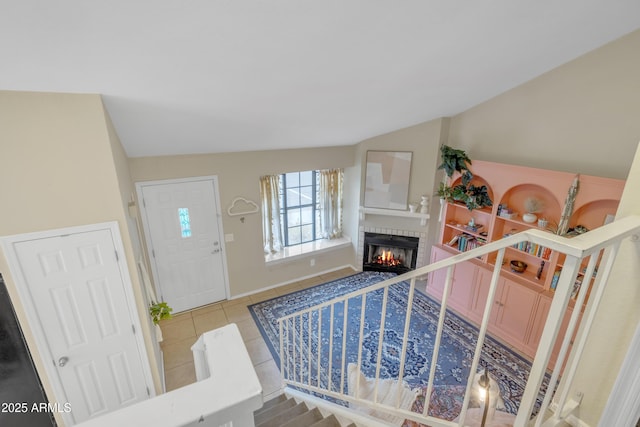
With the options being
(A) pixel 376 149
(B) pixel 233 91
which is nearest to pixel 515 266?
(A) pixel 376 149

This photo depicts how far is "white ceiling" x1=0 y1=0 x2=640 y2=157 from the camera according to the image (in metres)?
1.46

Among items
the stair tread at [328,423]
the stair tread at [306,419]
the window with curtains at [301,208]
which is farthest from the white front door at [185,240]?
the stair tread at [328,423]

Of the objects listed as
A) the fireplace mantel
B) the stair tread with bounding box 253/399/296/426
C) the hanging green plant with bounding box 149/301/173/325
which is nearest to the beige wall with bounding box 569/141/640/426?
the stair tread with bounding box 253/399/296/426

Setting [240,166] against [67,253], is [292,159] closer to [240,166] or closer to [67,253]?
[240,166]

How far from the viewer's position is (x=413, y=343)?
3826 millimetres

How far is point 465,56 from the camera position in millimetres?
2539

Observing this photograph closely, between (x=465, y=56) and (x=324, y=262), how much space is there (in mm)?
3822

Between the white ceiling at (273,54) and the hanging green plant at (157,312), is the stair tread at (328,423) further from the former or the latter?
the white ceiling at (273,54)

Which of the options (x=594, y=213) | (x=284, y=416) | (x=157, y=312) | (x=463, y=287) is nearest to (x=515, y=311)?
(x=463, y=287)

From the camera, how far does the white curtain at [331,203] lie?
17.5 ft

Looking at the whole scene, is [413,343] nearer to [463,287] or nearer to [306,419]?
[463,287]

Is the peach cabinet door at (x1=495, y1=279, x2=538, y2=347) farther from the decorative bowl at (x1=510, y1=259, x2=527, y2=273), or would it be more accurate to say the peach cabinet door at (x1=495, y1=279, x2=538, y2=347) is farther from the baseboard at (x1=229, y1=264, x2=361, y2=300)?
the baseboard at (x1=229, y1=264, x2=361, y2=300)

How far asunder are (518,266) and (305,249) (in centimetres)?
310

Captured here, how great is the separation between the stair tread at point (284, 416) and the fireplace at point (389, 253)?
10.1ft
